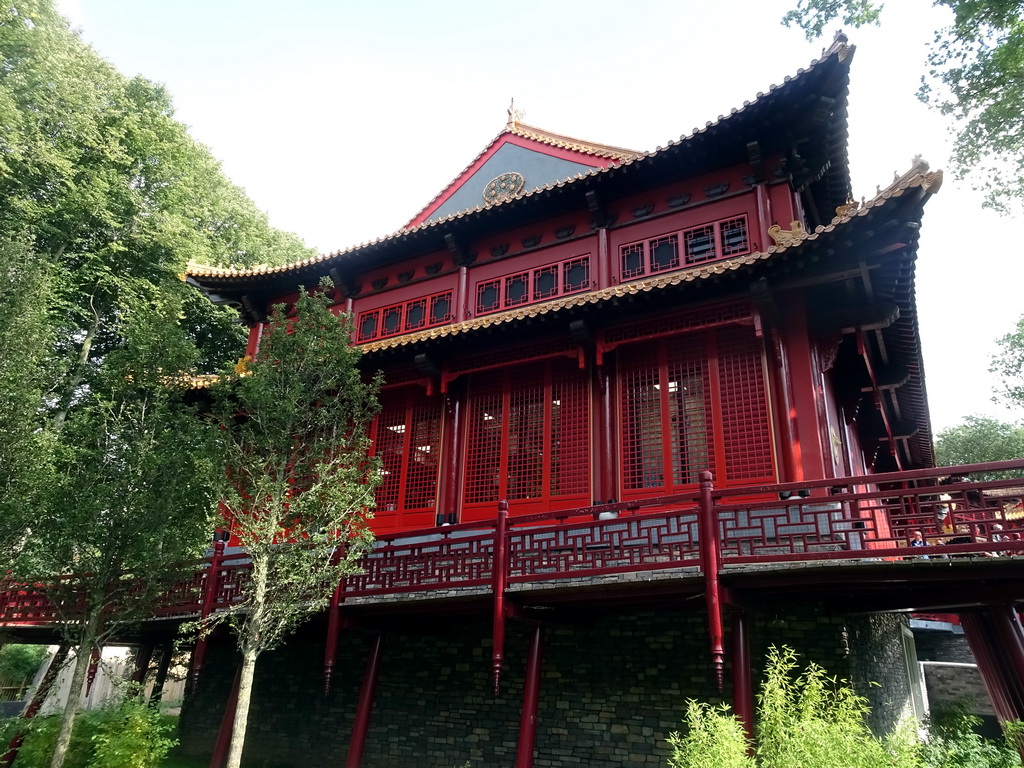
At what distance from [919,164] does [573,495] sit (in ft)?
19.9

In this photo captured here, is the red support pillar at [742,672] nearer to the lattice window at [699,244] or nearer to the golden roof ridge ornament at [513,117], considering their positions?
the lattice window at [699,244]

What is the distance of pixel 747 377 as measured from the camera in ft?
31.8

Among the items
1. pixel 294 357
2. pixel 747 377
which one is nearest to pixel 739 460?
pixel 747 377

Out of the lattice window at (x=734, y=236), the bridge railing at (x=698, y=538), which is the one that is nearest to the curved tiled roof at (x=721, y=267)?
the lattice window at (x=734, y=236)

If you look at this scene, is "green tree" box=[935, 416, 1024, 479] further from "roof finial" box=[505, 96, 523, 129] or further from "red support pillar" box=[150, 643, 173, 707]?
"red support pillar" box=[150, 643, 173, 707]

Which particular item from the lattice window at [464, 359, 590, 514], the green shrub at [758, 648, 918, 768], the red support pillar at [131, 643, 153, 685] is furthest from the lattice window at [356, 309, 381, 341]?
the green shrub at [758, 648, 918, 768]

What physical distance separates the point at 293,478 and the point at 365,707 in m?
3.52

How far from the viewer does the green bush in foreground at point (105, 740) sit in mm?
8906

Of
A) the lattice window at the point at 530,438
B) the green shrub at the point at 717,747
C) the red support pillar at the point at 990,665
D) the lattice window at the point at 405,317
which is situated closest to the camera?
the green shrub at the point at 717,747

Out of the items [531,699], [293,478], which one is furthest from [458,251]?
[531,699]

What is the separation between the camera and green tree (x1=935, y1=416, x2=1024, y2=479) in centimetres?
3312

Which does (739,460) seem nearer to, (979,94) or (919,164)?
(919,164)

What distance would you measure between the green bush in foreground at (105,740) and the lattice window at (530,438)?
210 inches

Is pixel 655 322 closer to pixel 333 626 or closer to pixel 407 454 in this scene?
pixel 407 454
